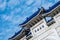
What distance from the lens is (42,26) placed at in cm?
3309

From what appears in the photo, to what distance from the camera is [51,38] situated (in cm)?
3123

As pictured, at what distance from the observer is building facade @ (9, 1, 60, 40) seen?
31188 mm

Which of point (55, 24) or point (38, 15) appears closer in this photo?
point (55, 24)

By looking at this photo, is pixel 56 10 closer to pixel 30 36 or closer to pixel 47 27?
pixel 47 27

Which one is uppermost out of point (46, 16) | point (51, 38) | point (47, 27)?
point (46, 16)

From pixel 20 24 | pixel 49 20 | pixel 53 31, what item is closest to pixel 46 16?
pixel 49 20

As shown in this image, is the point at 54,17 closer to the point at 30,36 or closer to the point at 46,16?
the point at 46,16

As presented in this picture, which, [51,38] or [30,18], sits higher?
[30,18]

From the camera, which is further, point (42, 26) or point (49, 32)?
point (42, 26)

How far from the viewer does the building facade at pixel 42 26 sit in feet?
102

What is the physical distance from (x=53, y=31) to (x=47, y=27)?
1.36m

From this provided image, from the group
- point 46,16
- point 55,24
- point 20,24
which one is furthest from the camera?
point 20,24

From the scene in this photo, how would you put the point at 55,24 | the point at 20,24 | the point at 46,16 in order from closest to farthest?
the point at 55,24 < the point at 46,16 < the point at 20,24

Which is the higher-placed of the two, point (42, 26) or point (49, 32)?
point (42, 26)
